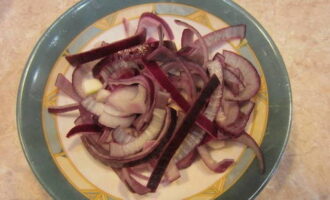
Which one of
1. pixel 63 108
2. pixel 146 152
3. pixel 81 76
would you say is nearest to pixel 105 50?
pixel 81 76

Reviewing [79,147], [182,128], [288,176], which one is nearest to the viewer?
[182,128]

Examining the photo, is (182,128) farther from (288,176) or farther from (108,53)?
(288,176)

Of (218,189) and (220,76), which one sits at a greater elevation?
(220,76)

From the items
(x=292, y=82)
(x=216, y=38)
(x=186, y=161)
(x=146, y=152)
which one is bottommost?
(x=292, y=82)

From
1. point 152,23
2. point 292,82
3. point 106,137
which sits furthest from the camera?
point 292,82

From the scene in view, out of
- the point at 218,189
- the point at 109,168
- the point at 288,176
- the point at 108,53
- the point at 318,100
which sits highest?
the point at 108,53

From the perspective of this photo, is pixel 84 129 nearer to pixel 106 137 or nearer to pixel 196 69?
pixel 106 137

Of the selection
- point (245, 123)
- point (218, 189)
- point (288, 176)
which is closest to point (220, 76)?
point (245, 123)
